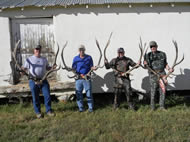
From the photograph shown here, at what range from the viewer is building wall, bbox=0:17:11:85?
266 inches

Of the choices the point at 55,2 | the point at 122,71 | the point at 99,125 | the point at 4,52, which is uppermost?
the point at 55,2

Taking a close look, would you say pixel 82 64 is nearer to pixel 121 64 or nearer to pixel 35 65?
pixel 121 64

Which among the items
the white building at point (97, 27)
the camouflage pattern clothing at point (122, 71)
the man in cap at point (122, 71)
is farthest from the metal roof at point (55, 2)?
the camouflage pattern clothing at point (122, 71)

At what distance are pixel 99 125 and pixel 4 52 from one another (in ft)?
12.2

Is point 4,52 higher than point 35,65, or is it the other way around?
point 4,52

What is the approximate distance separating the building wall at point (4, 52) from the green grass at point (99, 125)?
100cm

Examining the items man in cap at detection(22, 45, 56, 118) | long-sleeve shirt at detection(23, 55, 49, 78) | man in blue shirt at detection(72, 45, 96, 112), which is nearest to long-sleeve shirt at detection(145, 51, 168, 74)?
man in blue shirt at detection(72, 45, 96, 112)

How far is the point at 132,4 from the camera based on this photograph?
6.82 metres

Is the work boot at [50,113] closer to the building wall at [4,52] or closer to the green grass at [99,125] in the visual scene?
the green grass at [99,125]

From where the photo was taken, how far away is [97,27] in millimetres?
7000

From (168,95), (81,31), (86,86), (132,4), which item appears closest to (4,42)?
(81,31)

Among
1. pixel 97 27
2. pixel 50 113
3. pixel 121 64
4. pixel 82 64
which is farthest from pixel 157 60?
pixel 50 113

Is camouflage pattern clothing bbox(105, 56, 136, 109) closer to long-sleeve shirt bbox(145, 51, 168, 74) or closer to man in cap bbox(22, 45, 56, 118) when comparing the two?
long-sleeve shirt bbox(145, 51, 168, 74)

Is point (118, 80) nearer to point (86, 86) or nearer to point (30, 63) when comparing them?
point (86, 86)
